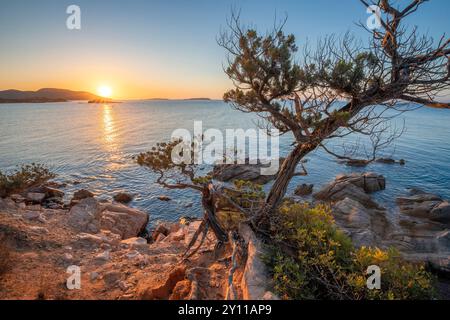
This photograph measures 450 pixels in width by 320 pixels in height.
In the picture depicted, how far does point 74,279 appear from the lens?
7.84m

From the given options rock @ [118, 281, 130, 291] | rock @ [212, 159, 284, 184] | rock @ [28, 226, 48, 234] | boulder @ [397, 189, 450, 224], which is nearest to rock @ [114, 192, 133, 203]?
rock @ [212, 159, 284, 184]

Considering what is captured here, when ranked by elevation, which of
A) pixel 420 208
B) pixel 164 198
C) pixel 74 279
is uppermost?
pixel 74 279

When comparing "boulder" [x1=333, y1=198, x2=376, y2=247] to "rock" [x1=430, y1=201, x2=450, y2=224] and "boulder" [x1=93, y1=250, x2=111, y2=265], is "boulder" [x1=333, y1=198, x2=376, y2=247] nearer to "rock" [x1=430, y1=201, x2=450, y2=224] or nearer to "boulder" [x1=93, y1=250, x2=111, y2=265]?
"rock" [x1=430, y1=201, x2=450, y2=224]

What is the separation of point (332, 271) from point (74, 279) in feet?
25.5

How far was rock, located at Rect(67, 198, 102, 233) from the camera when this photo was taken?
48.4 feet

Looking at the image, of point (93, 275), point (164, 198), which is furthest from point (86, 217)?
point (93, 275)

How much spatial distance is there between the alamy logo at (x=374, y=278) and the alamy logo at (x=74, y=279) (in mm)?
8096

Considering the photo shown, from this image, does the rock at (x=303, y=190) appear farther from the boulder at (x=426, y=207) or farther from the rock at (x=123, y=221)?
Answer: the rock at (x=123, y=221)

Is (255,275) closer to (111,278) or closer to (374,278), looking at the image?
(374,278)

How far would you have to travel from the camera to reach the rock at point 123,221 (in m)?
15.9

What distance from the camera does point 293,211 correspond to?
8.49m
